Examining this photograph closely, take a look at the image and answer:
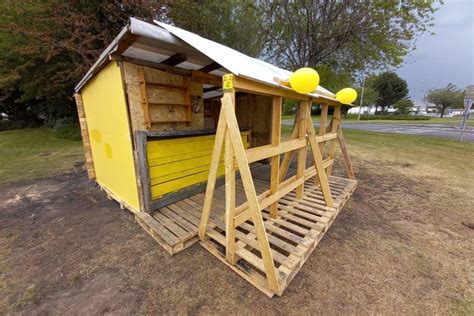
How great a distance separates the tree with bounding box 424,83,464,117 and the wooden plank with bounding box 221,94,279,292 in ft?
206

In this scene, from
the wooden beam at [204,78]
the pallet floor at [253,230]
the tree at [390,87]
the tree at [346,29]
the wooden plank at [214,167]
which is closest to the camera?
the wooden plank at [214,167]

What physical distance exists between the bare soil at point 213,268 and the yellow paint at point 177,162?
791 mm

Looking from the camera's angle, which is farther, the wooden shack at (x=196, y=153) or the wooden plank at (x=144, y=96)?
the wooden plank at (x=144, y=96)

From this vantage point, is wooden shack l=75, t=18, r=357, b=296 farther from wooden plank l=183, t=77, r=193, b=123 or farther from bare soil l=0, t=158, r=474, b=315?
bare soil l=0, t=158, r=474, b=315

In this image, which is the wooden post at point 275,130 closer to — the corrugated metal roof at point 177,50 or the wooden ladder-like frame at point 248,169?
the wooden ladder-like frame at point 248,169

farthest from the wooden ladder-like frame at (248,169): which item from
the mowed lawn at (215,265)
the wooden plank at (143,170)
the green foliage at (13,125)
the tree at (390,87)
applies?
the tree at (390,87)

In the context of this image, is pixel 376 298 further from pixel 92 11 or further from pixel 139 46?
pixel 92 11

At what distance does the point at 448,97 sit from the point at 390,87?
17.1 meters

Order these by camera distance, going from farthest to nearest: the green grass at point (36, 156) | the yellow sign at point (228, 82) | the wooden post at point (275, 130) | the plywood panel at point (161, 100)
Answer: the green grass at point (36, 156), the plywood panel at point (161, 100), the wooden post at point (275, 130), the yellow sign at point (228, 82)

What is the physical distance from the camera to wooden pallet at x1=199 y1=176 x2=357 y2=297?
2.11 metres

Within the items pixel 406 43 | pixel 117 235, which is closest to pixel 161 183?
pixel 117 235

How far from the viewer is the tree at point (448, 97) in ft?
141

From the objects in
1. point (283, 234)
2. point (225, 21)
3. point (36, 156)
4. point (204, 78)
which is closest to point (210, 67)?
point (204, 78)

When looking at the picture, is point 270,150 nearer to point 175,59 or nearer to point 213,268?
point 213,268
